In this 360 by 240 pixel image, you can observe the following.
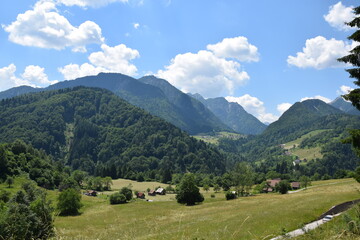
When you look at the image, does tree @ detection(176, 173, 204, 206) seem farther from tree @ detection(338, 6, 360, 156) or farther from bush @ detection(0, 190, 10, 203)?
tree @ detection(338, 6, 360, 156)

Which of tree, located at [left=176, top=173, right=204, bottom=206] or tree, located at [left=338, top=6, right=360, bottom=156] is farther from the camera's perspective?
tree, located at [left=176, top=173, right=204, bottom=206]

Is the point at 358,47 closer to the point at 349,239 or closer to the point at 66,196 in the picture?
the point at 349,239

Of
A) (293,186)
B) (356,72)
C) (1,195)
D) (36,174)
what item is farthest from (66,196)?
(293,186)

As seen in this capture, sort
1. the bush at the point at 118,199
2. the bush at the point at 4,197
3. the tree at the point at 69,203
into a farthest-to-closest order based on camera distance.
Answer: the bush at the point at 118,199, the bush at the point at 4,197, the tree at the point at 69,203

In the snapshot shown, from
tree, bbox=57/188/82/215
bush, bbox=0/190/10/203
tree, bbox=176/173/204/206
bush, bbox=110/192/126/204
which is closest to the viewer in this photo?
tree, bbox=57/188/82/215

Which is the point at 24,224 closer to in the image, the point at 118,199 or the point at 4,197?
the point at 4,197

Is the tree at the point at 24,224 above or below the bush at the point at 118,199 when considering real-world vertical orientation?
above

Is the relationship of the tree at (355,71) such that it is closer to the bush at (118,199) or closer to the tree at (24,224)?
the tree at (24,224)

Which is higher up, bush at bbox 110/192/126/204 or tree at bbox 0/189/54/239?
tree at bbox 0/189/54/239

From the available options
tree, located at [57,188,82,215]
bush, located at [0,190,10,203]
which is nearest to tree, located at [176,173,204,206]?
tree, located at [57,188,82,215]

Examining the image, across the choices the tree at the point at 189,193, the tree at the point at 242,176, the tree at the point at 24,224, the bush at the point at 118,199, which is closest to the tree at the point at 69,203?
the tree at the point at 24,224

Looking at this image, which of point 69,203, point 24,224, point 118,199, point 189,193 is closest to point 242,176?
point 189,193

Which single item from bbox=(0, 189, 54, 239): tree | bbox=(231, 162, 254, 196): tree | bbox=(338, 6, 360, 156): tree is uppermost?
bbox=(338, 6, 360, 156): tree

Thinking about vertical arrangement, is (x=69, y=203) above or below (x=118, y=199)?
above
